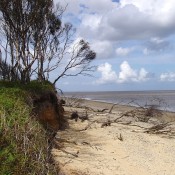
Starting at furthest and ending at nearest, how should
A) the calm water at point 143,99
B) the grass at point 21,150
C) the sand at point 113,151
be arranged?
1. the calm water at point 143,99
2. the sand at point 113,151
3. the grass at point 21,150

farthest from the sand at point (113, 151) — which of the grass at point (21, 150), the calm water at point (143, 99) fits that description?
the calm water at point (143, 99)

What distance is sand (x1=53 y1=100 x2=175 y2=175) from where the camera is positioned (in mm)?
9781

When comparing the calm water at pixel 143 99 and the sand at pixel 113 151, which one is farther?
the calm water at pixel 143 99

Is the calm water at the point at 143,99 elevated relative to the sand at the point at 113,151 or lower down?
elevated

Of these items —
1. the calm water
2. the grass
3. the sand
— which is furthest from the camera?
the calm water

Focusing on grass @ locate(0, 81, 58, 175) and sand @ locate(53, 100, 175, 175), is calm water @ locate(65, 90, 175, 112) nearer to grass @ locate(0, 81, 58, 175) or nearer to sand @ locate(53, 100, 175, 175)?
sand @ locate(53, 100, 175, 175)

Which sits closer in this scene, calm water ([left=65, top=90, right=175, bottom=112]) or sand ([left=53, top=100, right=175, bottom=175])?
sand ([left=53, top=100, right=175, bottom=175])

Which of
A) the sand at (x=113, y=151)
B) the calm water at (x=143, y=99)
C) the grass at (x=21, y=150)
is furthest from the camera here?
the calm water at (x=143, y=99)

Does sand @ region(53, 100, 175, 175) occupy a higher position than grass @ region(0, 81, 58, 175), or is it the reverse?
grass @ region(0, 81, 58, 175)

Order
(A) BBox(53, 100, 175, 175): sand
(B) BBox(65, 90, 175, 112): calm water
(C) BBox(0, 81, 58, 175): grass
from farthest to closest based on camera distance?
(B) BBox(65, 90, 175, 112): calm water
(A) BBox(53, 100, 175, 175): sand
(C) BBox(0, 81, 58, 175): grass

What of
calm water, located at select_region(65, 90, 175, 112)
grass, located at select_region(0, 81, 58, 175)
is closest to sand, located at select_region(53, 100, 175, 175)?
grass, located at select_region(0, 81, 58, 175)

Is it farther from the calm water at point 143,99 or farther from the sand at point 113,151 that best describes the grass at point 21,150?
the calm water at point 143,99

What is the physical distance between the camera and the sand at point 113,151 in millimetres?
9781

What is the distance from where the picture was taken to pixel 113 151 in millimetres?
11883
